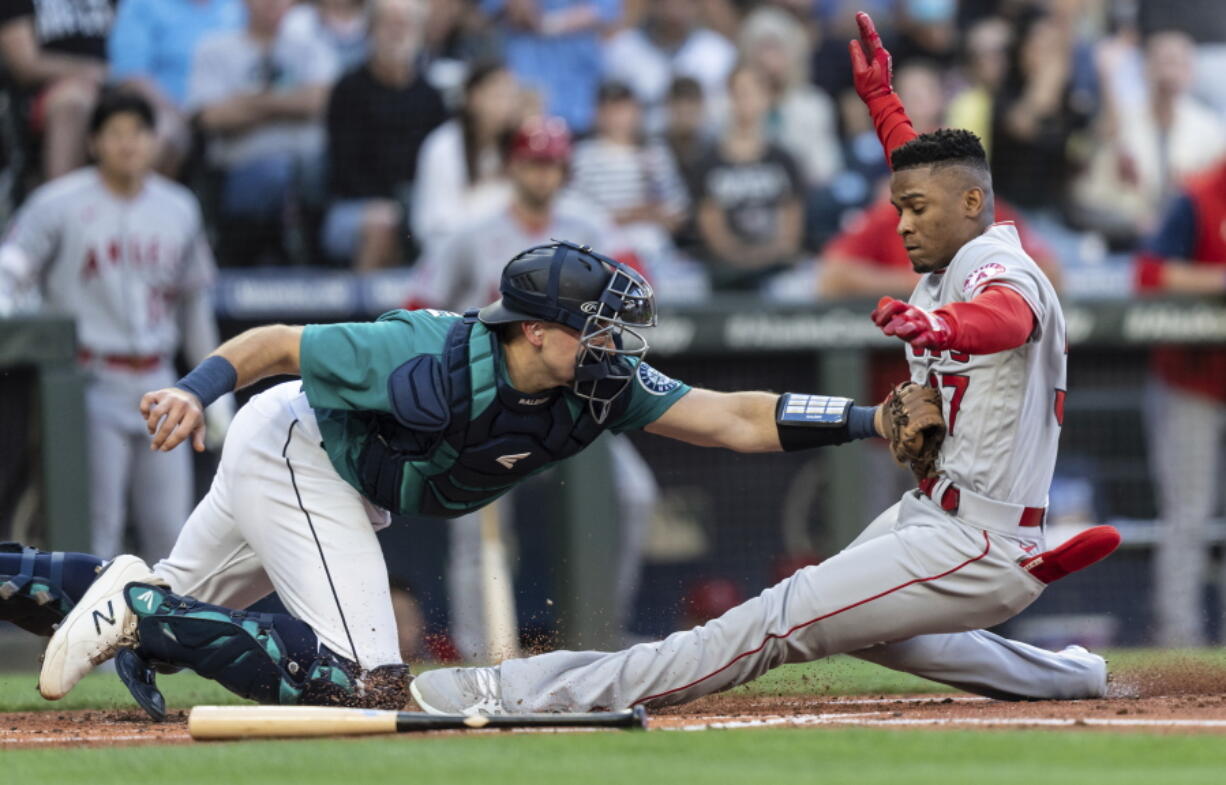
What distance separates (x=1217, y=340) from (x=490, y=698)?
579 centimetres

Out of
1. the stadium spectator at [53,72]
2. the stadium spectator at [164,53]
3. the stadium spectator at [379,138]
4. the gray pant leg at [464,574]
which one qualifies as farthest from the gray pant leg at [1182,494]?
the stadium spectator at [53,72]

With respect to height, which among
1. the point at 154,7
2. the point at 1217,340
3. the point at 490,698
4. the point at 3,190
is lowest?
the point at 490,698

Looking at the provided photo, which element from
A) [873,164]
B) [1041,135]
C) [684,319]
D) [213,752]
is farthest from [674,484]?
[213,752]

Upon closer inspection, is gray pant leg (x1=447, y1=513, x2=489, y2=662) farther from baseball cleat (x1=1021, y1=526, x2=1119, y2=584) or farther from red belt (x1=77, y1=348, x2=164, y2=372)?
baseball cleat (x1=1021, y1=526, x2=1119, y2=584)

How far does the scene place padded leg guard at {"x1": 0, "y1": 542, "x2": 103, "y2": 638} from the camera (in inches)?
197

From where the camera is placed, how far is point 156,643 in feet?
15.3

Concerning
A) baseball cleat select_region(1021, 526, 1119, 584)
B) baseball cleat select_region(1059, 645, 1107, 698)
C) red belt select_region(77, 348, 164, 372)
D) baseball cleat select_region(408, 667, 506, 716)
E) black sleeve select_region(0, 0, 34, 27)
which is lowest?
baseball cleat select_region(1059, 645, 1107, 698)

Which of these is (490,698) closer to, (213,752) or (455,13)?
(213,752)

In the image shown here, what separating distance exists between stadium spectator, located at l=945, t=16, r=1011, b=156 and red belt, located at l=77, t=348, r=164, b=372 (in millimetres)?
4794

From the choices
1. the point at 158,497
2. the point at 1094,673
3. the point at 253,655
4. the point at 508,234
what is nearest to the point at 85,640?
the point at 253,655

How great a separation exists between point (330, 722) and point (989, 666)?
186 cm

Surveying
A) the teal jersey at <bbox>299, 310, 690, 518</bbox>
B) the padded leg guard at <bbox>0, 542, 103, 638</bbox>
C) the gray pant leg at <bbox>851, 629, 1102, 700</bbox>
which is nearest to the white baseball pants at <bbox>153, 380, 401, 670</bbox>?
the teal jersey at <bbox>299, 310, 690, 518</bbox>

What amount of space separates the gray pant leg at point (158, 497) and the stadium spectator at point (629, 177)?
272 cm

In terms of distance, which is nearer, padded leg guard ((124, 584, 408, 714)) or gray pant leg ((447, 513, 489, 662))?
padded leg guard ((124, 584, 408, 714))
